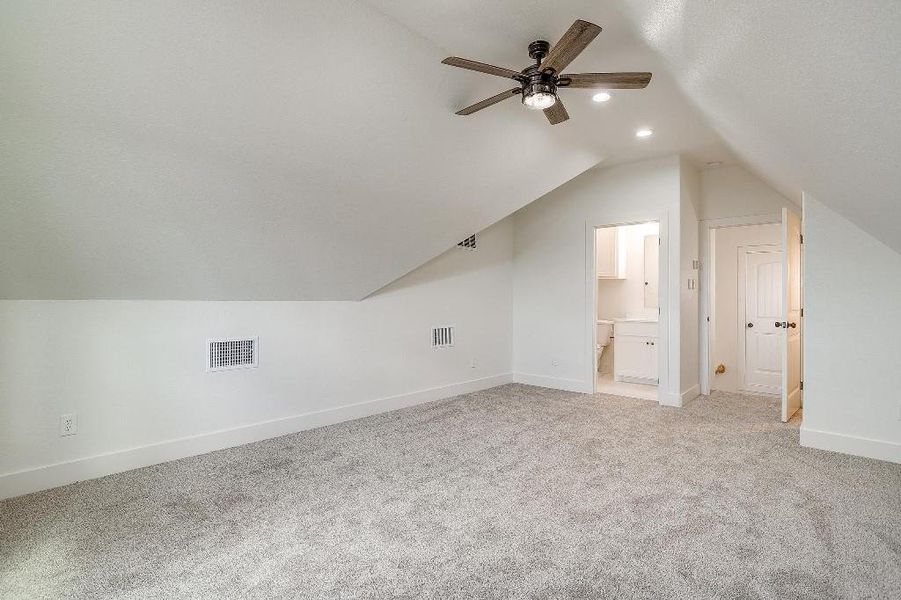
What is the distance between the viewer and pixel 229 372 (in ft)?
11.8

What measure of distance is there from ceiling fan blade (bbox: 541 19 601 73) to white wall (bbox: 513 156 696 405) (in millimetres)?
3158

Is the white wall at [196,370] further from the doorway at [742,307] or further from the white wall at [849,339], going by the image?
the white wall at [849,339]

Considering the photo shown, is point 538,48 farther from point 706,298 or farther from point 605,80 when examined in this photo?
point 706,298

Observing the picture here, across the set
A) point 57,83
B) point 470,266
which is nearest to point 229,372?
point 57,83

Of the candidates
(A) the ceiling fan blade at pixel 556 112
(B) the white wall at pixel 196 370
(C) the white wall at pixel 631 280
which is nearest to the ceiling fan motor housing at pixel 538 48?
(A) the ceiling fan blade at pixel 556 112

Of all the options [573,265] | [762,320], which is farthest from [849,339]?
[573,265]

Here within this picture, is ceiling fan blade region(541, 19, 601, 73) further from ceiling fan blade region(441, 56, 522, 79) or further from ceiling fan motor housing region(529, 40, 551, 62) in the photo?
ceiling fan motor housing region(529, 40, 551, 62)

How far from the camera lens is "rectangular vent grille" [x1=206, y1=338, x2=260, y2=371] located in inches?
138

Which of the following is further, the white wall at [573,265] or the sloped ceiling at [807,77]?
the white wall at [573,265]

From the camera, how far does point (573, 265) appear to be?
5.53 metres

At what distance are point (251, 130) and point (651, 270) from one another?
5841 millimetres

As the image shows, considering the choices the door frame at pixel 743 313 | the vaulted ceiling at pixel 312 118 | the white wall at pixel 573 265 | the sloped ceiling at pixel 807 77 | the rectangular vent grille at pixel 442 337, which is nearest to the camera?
the sloped ceiling at pixel 807 77

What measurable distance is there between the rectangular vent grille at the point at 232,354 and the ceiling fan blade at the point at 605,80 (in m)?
2.95

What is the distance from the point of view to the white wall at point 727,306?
18.6ft
